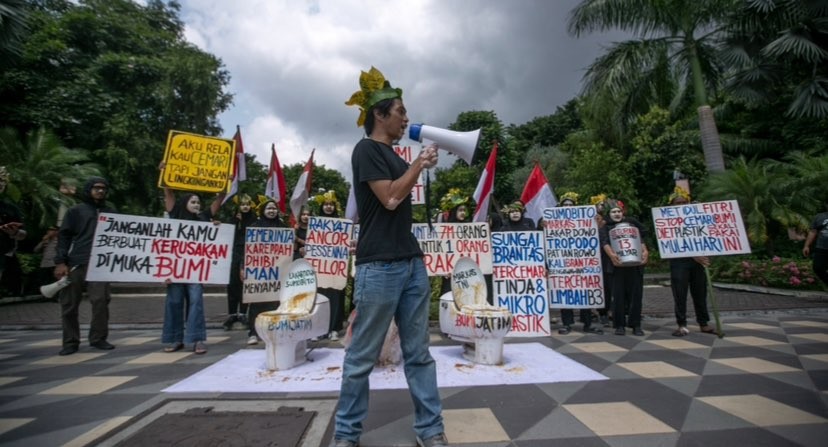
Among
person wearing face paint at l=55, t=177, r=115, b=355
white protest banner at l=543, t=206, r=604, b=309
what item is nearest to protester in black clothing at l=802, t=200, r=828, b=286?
white protest banner at l=543, t=206, r=604, b=309

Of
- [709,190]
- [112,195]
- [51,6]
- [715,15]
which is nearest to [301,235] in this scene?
[709,190]

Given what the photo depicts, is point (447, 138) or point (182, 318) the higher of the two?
point (447, 138)

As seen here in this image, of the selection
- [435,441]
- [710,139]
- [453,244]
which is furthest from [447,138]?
[710,139]

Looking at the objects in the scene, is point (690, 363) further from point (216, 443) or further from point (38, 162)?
point (38, 162)

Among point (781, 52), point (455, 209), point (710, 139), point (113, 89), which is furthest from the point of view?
point (113, 89)

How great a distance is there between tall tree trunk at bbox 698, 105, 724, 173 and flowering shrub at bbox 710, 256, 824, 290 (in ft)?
9.08

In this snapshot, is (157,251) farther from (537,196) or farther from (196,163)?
(537,196)

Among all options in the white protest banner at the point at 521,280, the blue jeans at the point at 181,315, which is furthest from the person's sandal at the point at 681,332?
the blue jeans at the point at 181,315

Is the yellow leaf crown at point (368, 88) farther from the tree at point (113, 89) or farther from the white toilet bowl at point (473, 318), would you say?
the tree at point (113, 89)

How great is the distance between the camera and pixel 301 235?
6297mm

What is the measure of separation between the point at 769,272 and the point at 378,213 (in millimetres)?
12227

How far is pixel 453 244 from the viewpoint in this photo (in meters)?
5.41

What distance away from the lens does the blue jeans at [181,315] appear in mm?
4648

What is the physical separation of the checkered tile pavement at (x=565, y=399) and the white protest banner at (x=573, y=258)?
1.01 metres
